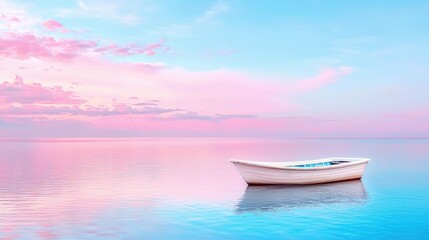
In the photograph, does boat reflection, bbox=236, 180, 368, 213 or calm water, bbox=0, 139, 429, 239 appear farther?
boat reflection, bbox=236, 180, 368, 213

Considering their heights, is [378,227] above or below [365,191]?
below

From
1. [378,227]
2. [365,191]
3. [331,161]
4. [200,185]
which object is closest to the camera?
[378,227]

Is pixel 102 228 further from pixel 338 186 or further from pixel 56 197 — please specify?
pixel 338 186

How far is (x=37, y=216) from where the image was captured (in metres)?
26.0

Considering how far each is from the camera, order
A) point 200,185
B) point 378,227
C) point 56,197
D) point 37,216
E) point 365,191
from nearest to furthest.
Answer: point 378,227, point 37,216, point 56,197, point 365,191, point 200,185

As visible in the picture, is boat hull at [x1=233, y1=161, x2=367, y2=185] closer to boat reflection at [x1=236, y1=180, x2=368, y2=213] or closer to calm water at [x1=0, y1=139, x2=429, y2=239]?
boat reflection at [x1=236, y1=180, x2=368, y2=213]

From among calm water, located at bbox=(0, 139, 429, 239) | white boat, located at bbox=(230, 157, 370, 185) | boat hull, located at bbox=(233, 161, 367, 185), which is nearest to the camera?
calm water, located at bbox=(0, 139, 429, 239)

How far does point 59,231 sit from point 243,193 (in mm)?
16934

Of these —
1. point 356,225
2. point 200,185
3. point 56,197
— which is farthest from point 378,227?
point 56,197

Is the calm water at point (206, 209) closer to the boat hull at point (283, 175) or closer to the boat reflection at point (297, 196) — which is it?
the boat reflection at point (297, 196)

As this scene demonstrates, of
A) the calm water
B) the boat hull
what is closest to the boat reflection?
the calm water

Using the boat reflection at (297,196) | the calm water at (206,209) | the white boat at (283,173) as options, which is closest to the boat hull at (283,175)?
the white boat at (283,173)

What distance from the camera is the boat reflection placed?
2975 cm

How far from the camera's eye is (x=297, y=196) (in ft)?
110
